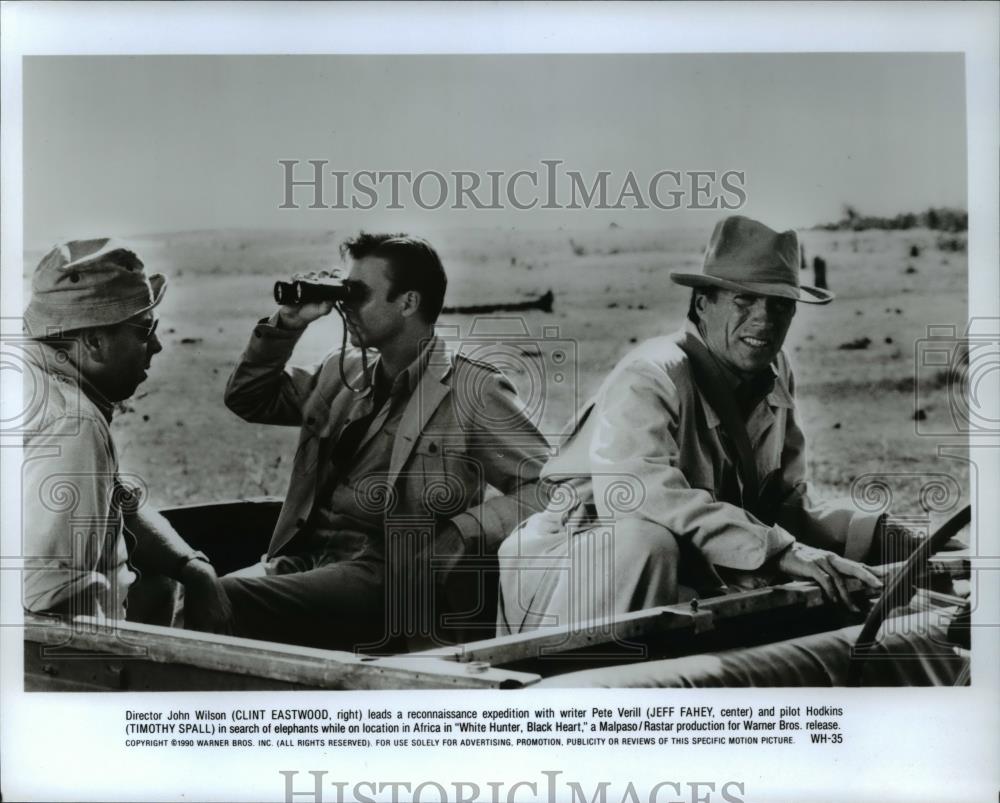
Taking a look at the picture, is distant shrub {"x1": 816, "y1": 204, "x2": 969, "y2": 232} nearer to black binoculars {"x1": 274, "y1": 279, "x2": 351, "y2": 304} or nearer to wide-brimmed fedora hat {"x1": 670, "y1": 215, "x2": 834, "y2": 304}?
wide-brimmed fedora hat {"x1": 670, "y1": 215, "x2": 834, "y2": 304}

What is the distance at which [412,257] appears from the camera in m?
4.56

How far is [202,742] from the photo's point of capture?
4527 mm

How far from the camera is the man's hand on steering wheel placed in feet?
15.1

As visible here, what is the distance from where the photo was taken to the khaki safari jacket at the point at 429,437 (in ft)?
14.8

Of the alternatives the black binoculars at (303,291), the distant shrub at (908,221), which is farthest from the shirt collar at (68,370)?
the distant shrub at (908,221)

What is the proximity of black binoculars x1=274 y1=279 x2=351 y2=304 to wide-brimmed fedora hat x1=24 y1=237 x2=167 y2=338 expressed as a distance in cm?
43

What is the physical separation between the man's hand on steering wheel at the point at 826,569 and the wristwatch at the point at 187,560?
2112 mm

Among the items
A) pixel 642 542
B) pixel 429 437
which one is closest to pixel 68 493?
pixel 429 437

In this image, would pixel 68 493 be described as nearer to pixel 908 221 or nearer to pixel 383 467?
pixel 383 467

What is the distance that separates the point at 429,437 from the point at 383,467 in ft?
0.66

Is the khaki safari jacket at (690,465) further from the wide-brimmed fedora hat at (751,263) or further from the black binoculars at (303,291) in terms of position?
the black binoculars at (303,291)

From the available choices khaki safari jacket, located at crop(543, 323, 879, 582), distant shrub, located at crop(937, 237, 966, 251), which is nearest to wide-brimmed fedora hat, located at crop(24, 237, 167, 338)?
khaki safari jacket, located at crop(543, 323, 879, 582)

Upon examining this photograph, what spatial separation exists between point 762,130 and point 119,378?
2538 millimetres

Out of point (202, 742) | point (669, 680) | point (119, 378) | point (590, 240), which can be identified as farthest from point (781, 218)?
point (202, 742)
